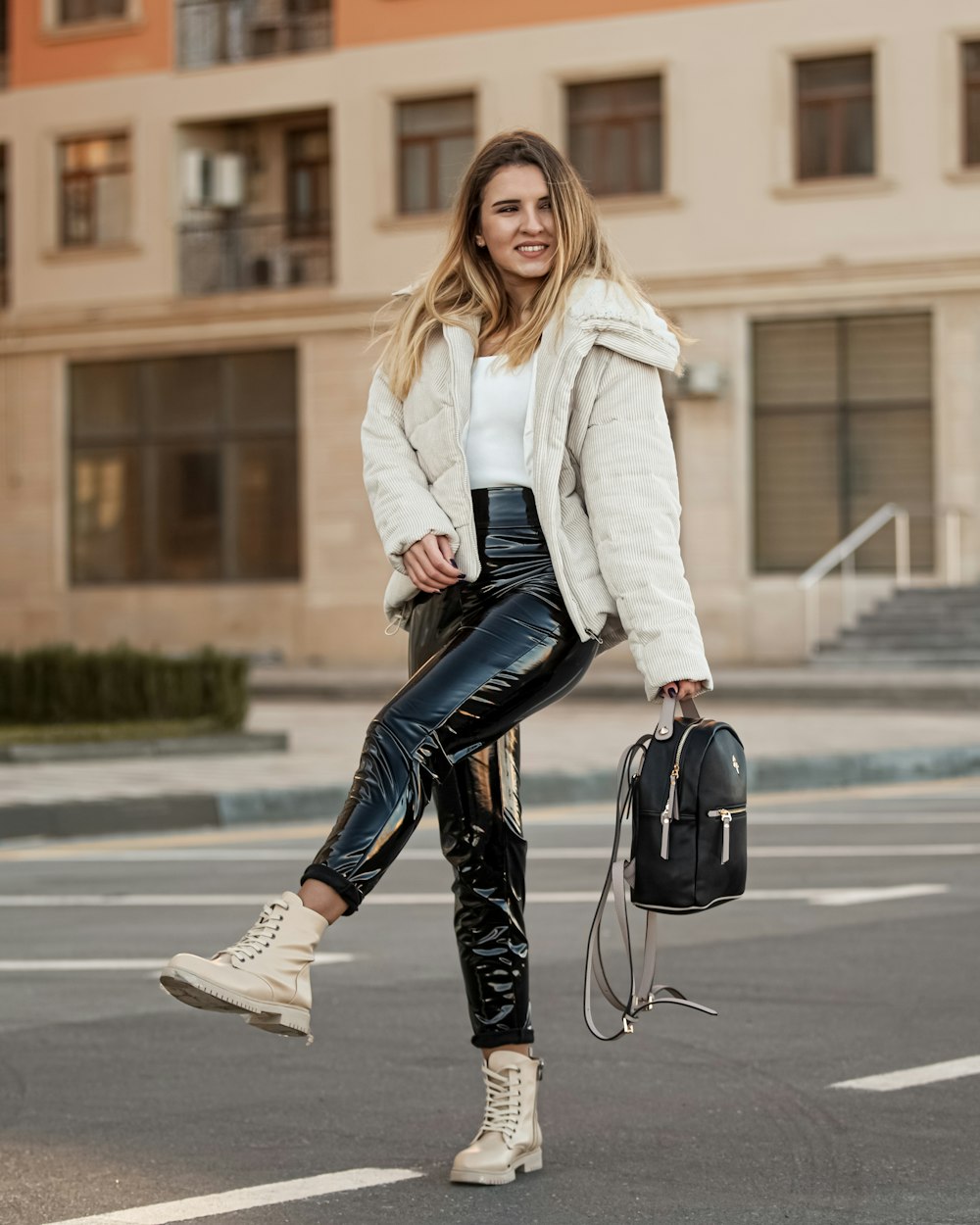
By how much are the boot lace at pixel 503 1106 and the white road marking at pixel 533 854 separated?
6.18 metres

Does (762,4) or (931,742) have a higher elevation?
(762,4)

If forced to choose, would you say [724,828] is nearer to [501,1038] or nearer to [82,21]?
[501,1038]

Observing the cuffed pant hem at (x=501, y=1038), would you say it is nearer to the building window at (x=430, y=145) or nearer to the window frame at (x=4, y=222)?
the building window at (x=430, y=145)

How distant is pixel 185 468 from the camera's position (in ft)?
117

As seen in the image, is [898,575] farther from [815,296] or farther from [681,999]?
[681,999]

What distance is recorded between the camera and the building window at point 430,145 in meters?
33.6

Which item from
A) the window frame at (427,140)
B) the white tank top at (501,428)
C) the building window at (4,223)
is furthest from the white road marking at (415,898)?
the building window at (4,223)

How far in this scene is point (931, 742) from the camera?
17.2 meters

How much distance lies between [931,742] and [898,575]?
13.7 m

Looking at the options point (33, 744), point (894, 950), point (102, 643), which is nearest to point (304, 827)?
point (33, 744)

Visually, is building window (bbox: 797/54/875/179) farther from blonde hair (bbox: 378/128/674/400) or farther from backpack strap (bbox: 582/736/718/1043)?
backpack strap (bbox: 582/736/718/1043)

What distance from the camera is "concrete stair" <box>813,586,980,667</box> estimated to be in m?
27.9

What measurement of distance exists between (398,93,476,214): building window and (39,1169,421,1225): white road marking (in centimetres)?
2947

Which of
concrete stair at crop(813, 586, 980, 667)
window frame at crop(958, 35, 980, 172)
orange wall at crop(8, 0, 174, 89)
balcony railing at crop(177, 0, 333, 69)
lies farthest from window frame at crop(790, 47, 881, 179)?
orange wall at crop(8, 0, 174, 89)
